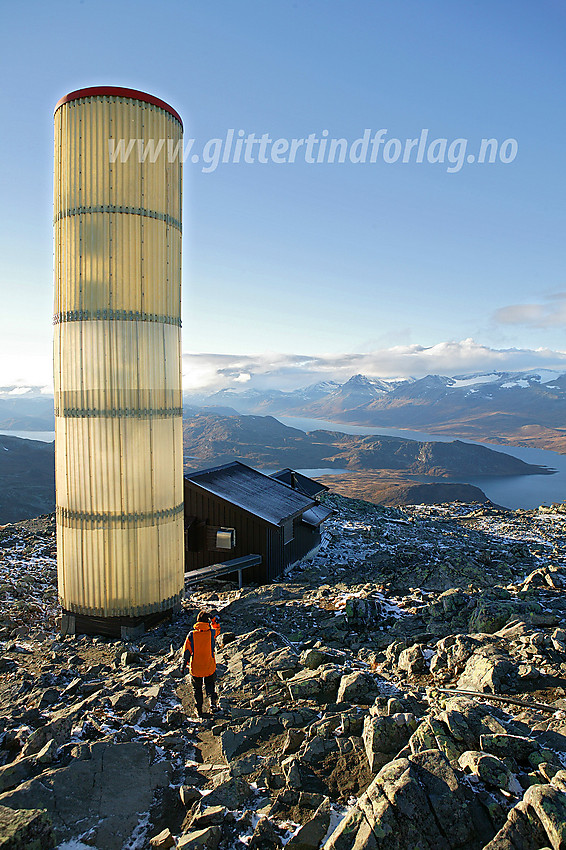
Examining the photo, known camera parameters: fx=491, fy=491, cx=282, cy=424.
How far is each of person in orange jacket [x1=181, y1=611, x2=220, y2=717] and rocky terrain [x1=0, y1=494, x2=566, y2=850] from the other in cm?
35

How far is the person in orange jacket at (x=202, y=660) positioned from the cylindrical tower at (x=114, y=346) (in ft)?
14.9

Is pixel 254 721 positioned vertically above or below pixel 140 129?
below

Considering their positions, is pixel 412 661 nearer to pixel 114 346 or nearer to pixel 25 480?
pixel 114 346

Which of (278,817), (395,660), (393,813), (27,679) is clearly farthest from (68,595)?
(393,813)

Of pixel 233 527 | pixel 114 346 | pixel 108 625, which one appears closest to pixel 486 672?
pixel 108 625

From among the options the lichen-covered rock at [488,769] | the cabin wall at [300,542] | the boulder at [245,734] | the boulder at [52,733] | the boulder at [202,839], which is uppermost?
the lichen-covered rock at [488,769]

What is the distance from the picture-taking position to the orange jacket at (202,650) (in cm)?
786

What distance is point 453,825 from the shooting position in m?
4.68

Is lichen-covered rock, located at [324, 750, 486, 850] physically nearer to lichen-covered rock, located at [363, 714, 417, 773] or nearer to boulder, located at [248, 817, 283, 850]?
boulder, located at [248, 817, 283, 850]

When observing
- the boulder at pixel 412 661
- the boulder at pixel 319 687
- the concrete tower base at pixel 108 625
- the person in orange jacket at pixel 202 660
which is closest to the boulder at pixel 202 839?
the person in orange jacket at pixel 202 660

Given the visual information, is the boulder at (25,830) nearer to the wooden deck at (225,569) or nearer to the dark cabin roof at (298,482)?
the wooden deck at (225,569)

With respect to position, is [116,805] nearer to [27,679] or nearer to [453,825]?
[453,825]

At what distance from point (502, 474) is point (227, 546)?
193449 millimetres

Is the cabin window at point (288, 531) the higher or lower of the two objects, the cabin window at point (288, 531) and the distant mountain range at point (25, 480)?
the higher
